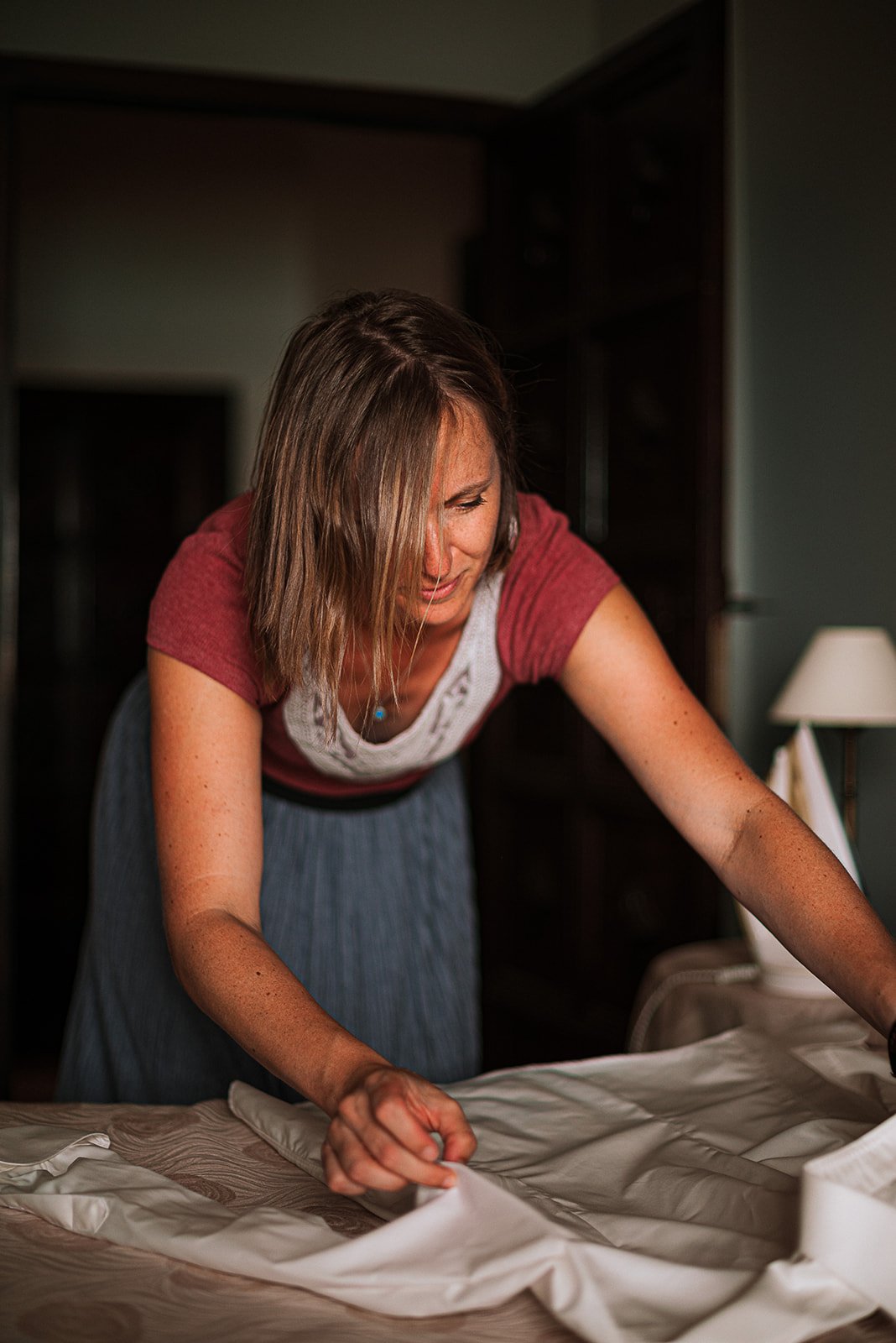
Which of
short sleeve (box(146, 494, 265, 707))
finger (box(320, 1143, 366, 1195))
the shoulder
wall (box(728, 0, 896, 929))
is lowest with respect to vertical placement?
finger (box(320, 1143, 366, 1195))

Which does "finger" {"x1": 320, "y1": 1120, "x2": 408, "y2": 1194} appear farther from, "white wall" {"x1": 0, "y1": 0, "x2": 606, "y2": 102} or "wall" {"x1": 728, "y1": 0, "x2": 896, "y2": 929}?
"white wall" {"x1": 0, "y1": 0, "x2": 606, "y2": 102}

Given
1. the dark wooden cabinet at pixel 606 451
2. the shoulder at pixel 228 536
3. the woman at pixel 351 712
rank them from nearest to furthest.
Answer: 1. the woman at pixel 351 712
2. the shoulder at pixel 228 536
3. the dark wooden cabinet at pixel 606 451

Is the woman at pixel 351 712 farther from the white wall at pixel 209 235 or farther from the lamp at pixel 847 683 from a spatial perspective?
the white wall at pixel 209 235

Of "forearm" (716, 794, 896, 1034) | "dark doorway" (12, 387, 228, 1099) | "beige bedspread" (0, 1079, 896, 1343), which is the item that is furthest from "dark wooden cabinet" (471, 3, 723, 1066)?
"dark doorway" (12, 387, 228, 1099)

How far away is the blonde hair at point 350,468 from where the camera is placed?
103 centimetres

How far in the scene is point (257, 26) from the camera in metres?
2.87

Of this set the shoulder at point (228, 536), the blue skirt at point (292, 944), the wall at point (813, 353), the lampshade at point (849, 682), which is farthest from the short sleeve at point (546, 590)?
the wall at point (813, 353)

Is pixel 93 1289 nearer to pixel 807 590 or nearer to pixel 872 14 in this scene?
pixel 807 590

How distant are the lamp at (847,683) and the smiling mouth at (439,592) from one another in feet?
3.09

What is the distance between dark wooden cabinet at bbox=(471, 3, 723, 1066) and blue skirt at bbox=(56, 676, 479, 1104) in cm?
86

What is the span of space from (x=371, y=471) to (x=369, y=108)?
2087 millimetres

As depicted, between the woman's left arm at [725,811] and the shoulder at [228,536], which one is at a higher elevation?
the shoulder at [228,536]

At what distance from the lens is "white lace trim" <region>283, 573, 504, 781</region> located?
1.30m

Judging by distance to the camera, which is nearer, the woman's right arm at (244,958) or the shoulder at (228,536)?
the woman's right arm at (244,958)
